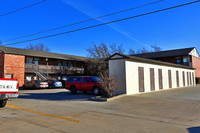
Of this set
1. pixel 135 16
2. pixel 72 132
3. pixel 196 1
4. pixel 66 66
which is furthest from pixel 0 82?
pixel 66 66

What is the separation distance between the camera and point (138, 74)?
16.4 metres

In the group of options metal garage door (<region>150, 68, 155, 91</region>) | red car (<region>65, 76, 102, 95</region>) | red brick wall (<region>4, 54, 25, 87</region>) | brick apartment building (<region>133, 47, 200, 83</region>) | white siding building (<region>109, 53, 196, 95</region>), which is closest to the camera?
white siding building (<region>109, 53, 196, 95</region>)

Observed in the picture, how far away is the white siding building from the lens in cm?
1496

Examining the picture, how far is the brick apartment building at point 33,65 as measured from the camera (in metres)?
26.2

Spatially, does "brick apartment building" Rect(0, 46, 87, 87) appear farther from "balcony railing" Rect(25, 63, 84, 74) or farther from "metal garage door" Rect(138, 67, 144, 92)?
"metal garage door" Rect(138, 67, 144, 92)

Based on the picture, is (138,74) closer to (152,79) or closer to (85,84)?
(152,79)

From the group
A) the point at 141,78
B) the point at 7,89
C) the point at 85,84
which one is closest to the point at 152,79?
the point at 141,78

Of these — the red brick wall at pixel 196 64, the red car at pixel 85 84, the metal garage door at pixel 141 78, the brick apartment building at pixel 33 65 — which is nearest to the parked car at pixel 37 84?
the brick apartment building at pixel 33 65

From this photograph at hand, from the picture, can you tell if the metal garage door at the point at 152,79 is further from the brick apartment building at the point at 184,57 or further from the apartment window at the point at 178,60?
the apartment window at the point at 178,60

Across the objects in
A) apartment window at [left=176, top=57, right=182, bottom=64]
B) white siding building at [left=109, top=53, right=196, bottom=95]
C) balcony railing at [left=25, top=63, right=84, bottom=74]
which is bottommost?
white siding building at [left=109, top=53, right=196, bottom=95]

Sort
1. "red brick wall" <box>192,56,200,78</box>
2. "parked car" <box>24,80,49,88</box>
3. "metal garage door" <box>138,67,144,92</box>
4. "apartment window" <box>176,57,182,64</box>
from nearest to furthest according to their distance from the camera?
"metal garage door" <box>138,67,144,92</box>
"parked car" <box>24,80,49,88</box>
"red brick wall" <box>192,56,200,78</box>
"apartment window" <box>176,57,182,64</box>

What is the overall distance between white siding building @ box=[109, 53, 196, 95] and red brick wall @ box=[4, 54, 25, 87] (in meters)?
18.0

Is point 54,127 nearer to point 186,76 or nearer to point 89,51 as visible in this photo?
point 186,76

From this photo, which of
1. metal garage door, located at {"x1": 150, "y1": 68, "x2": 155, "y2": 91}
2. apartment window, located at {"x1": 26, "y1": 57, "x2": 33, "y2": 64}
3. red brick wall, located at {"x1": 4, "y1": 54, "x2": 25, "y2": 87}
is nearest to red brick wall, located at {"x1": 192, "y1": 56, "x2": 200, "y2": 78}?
metal garage door, located at {"x1": 150, "y1": 68, "x2": 155, "y2": 91}
